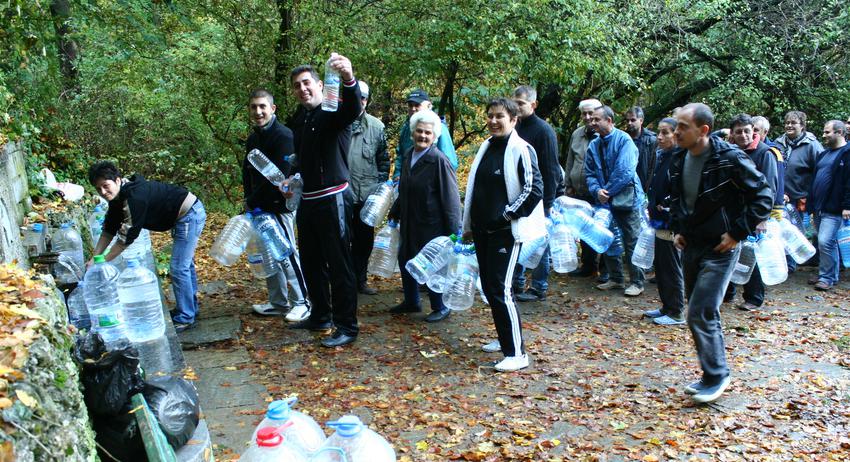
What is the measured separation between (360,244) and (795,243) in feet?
17.8

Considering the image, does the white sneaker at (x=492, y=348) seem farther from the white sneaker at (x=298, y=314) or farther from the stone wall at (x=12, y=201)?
the stone wall at (x=12, y=201)

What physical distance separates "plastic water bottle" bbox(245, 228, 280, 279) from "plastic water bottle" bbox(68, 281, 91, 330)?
5.57ft

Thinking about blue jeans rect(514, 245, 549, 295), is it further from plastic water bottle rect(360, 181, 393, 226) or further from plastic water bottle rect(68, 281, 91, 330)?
plastic water bottle rect(68, 281, 91, 330)

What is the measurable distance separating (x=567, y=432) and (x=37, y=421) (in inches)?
123

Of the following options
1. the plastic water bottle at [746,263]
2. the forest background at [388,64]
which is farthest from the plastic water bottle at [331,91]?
the plastic water bottle at [746,263]

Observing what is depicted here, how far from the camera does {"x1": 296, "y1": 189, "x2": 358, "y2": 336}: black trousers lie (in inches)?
228

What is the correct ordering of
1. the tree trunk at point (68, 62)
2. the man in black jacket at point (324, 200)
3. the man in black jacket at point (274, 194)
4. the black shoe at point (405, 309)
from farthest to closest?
the tree trunk at point (68, 62), the black shoe at point (405, 309), the man in black jacket at point (274, 194), the man in black jacket at point (324, 200)

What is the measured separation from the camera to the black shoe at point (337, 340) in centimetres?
596

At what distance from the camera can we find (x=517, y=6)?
8.67 meters

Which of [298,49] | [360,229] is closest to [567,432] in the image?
[360,229]

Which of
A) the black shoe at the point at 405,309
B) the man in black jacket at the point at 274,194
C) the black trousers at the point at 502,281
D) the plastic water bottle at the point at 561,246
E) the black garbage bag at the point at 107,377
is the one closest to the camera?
the black garbage bag at the point at 107,377

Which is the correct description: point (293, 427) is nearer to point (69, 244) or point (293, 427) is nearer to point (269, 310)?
point (269, 310)

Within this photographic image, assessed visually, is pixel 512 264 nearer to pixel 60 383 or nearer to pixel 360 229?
pixel 360 229

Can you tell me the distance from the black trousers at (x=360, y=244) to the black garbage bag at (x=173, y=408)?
400cm
